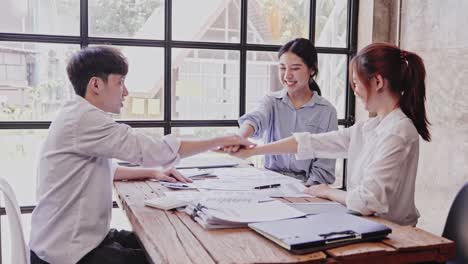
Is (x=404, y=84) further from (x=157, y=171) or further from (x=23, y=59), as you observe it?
(x=23, y=59)

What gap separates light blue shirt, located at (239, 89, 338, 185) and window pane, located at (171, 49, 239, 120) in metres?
0.46

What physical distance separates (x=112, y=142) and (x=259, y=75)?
180 centimetres

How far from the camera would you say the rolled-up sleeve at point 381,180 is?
149 cm

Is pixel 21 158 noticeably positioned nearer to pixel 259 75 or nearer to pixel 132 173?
pixel 132 173

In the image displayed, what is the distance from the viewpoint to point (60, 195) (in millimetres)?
1610

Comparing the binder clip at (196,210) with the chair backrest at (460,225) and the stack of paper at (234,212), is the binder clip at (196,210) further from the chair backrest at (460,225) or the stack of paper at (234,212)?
the chair backrest at (460,225)

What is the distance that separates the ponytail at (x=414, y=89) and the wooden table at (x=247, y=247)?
0.43 m

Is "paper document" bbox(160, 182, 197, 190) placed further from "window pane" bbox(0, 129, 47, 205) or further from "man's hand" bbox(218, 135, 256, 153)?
"window pane" bbox(0, 129, 47, 205)

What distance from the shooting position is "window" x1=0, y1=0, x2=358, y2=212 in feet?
8.99

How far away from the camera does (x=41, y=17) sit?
275 centimetres

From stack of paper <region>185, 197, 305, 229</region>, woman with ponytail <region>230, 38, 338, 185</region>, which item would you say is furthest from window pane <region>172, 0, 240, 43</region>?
stack of paper <region>185, 197, 305, 229</region>

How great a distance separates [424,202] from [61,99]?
94.8 inches

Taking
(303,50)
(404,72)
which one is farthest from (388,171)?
(303,50)

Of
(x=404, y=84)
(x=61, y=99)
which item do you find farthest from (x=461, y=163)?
(x=61, y=99)
